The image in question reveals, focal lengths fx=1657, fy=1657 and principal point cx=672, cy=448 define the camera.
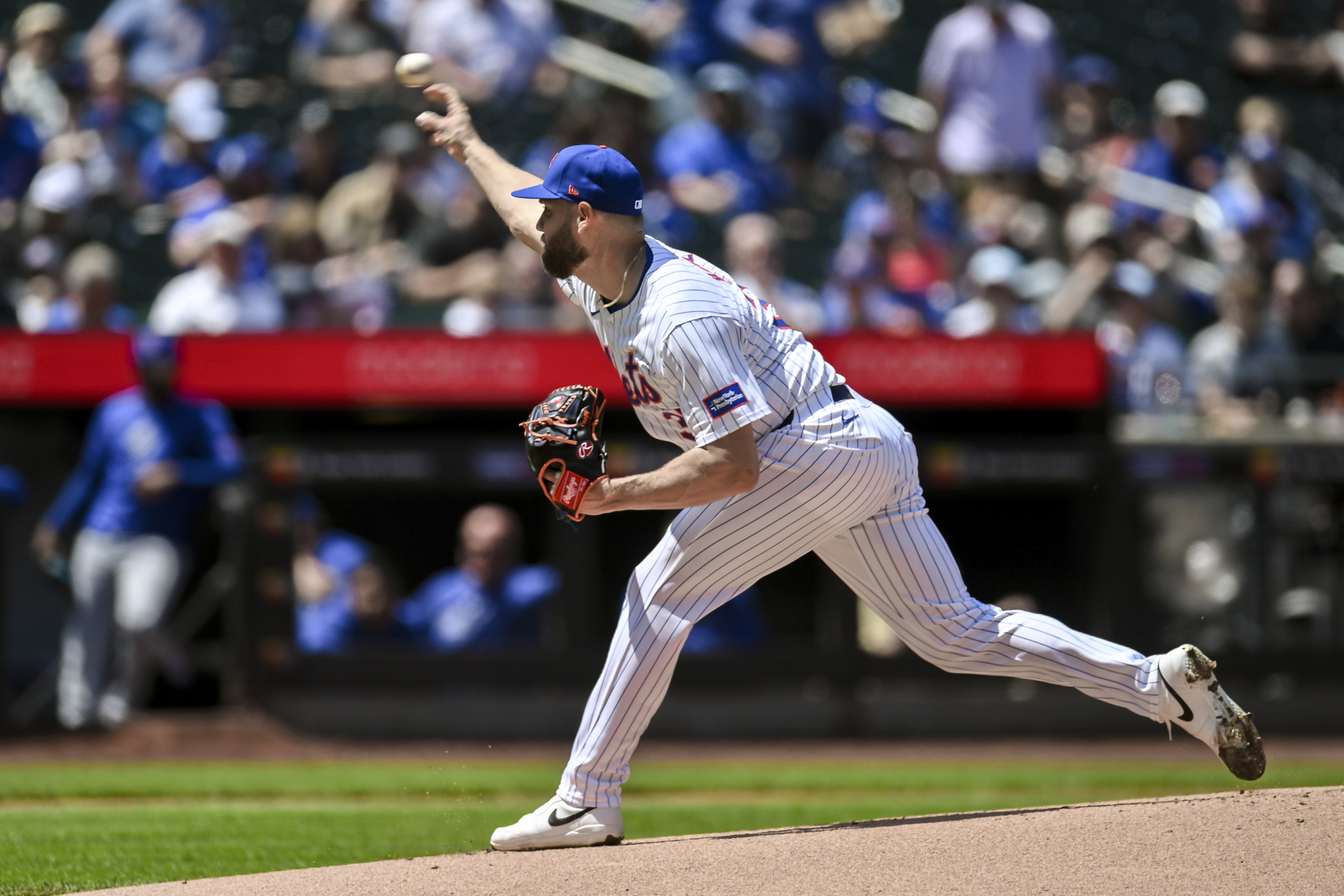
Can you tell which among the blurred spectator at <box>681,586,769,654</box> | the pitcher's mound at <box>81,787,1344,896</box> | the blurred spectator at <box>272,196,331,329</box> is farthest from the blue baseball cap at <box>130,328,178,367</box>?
the pitcher's mound at <box>81,787,1344,896</box>

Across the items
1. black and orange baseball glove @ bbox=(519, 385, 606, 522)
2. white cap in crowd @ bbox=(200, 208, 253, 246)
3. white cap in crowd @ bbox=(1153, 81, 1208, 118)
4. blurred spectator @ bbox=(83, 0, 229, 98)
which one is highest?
black and orange baseball glove @ bbox=(519, 385, 606, 522)

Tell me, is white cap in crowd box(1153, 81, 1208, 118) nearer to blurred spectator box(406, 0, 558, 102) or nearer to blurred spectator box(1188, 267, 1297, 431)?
blurred spectator box(1188, 267, 1297, 431)

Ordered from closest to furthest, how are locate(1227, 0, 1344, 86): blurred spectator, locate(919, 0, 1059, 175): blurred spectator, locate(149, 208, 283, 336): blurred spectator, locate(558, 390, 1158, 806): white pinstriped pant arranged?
locate(558, 390, 1158, 806): white pinstriped pant → locate(149, 208, 283, 336): blurred spectator → locate(919, 0, 1059, 175): blurred spectator → locate(1227, 0, 1344, 86): blurred spectator

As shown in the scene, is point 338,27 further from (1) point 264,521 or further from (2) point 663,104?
(1) point 264,521

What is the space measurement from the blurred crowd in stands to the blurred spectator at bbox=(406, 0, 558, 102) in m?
0.02

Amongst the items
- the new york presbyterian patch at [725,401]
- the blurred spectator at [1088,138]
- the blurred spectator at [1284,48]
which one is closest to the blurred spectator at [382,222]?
the blurred spectator at [1088,138]

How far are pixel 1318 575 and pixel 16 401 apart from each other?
273 inches

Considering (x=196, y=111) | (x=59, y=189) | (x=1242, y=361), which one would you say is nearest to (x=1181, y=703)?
(x=1242, y=361)

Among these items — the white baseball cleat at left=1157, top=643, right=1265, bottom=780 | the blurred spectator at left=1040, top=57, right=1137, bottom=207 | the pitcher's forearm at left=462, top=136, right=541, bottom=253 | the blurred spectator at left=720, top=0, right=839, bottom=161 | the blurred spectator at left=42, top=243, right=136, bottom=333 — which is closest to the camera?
the white baseball cleat at left=1157, top=643, right=1265, bottom=780

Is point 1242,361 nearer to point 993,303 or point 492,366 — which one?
point 993,303

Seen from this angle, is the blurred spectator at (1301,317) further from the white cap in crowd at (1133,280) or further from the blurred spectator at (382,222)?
the blurred spectator at (382,222)

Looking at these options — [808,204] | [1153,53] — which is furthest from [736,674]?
[1153,53]

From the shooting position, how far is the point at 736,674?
8.65 m

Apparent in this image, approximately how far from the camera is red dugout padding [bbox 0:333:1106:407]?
8.66 metres
